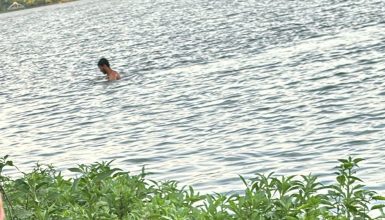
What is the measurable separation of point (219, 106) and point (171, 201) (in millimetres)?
18267

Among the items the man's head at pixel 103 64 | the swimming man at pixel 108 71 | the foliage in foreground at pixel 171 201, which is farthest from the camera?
the swimming man at pixel 108 71

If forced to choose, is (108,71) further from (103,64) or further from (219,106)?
(219,106)

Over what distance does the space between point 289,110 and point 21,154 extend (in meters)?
8.21

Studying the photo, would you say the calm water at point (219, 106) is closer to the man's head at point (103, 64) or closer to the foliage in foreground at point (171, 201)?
the man's head at point (103, 64)

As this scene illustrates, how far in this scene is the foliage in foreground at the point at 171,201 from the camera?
34.1 feet

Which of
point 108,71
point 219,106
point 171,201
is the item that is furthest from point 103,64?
point 171,201

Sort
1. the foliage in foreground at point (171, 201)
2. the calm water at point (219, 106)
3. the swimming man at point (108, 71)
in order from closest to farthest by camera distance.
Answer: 1. the foliage in foreground at point (171, 201)
2. the calm water at point (219, 106)
3. the swimming man at point (108, 71)

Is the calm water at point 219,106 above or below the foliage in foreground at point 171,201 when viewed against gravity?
above

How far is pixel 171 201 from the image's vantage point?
446 inches

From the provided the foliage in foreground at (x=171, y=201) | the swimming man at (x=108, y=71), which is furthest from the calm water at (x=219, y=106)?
the foliage in foreground at (x=171, y=201)

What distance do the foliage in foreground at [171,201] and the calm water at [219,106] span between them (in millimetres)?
5703

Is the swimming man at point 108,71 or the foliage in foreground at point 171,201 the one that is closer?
the foliage in foreground at point 171,201

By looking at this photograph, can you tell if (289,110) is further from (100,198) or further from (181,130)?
(100,198)

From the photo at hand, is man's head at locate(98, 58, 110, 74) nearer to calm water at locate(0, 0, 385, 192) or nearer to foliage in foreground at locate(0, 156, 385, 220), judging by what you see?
calm water at locate(0, 0, 385, 192)
